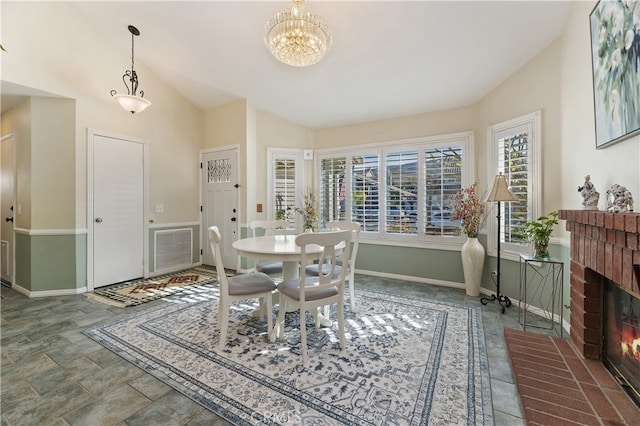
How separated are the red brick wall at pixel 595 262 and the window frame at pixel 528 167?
926mm

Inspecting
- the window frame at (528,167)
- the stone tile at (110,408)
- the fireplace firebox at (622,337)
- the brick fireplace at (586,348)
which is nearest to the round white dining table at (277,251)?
the stone tile at (110,408)

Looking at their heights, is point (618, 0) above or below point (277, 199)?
above

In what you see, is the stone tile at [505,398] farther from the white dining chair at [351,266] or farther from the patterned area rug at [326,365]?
the white dining chair at [351,266]

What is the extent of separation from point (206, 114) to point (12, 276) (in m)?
3.72

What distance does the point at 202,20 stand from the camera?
3.19 meters

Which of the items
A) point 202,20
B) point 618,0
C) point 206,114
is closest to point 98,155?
point 206,114

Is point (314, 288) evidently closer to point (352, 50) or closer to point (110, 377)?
point (110, 377)

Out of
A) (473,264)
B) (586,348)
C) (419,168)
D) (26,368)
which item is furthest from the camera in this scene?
(419,168)

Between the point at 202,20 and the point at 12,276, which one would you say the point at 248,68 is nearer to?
the point at 202,20

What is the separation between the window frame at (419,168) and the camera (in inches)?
152

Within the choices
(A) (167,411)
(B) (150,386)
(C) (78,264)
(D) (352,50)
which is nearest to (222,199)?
(C) (78,264)

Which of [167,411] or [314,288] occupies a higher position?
[314,288]

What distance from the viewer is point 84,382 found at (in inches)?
72.4

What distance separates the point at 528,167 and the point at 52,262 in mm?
5946
